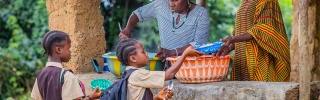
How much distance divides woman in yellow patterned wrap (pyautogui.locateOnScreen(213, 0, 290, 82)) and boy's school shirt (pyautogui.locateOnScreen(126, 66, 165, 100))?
1.10 m

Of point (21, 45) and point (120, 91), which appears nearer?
point (120, 91)

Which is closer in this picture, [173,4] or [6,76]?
[173,4]

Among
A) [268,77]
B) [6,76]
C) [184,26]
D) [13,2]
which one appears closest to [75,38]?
[184,26]

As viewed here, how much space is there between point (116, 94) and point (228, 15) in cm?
746

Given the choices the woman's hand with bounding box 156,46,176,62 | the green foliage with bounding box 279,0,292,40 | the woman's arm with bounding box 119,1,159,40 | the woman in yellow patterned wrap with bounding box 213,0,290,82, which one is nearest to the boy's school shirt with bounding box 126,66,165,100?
the woman in yellow patterned wrap with bounding box 213,0,290,82

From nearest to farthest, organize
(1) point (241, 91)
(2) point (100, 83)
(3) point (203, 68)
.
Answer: (1) point (241, 91), (2) point (100, 83), (3) point (203, 68)

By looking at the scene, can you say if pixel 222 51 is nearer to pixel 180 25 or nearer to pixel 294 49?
pixel 180 25

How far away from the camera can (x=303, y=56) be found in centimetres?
474

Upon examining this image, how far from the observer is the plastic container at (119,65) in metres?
5.84

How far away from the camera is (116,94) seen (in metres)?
4.29

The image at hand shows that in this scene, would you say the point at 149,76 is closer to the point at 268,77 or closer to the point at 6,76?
the point at 268,77

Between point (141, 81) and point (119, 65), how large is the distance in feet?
5.70

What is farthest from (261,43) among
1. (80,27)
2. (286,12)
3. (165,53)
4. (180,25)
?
(286,12)

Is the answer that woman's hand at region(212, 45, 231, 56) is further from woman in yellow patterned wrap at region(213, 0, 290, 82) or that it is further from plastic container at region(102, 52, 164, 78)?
plastic container at region(102, 52, 164, 78)
